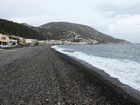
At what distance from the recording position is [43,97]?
1343cm

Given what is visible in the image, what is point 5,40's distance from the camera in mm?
120938

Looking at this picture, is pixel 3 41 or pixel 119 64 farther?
pixel 3 41

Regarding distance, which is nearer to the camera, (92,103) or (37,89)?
(92,103)

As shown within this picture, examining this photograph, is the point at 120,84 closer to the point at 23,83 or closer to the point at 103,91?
the point at 103,91

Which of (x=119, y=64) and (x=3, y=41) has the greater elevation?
(x=119, y=64)

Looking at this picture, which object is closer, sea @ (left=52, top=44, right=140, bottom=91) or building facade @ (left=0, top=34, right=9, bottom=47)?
sea @ (left=52, top=44, right=140, bottom=91)

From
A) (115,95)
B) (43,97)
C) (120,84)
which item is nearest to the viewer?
(43,97)

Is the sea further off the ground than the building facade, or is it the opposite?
the sea

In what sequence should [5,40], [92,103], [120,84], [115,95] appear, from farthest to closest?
[5,40] → [120,84] → [115,95] → [92,103]

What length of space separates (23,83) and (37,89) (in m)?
2.23

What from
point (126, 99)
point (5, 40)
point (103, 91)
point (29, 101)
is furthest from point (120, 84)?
point (5, 40)

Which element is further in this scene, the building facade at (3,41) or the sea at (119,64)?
the building facade at (3,41)

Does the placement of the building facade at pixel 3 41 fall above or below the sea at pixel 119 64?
below

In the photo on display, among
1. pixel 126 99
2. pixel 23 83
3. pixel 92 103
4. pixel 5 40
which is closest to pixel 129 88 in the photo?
pixel 126 99
